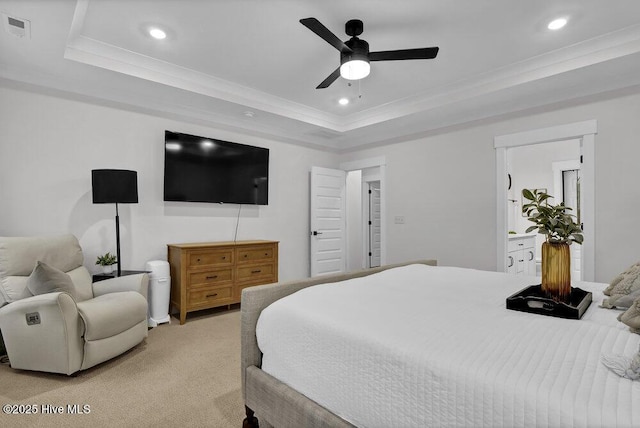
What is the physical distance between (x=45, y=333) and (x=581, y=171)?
4846mm

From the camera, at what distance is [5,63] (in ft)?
9.63

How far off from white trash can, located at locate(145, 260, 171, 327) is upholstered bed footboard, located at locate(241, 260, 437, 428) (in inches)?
86.0

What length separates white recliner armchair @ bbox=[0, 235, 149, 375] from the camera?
223 centimetres

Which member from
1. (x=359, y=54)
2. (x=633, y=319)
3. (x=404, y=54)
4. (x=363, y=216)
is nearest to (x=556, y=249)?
(x=633, y=319)

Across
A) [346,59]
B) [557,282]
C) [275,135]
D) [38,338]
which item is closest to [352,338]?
[557,282]

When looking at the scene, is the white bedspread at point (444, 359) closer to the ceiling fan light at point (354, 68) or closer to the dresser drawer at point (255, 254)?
the ceiling fan light at point (354, 68)

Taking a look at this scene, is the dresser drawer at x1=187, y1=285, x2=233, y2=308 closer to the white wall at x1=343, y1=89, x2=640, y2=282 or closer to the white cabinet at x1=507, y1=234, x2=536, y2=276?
the white wall at x1=343, y1=89, x2=640, y2=282

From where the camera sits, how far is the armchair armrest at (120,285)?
2.93m

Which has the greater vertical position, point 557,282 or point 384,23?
point 384,23

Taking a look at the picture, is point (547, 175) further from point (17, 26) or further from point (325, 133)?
point (17, 26)

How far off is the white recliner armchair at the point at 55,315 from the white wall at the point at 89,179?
1.76ft

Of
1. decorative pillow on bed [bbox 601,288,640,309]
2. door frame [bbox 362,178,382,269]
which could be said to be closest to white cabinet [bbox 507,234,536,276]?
decorative pillow on bed [bbox 601,288,640,309]

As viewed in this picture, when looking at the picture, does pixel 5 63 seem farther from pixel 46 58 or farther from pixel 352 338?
pixel 352 338

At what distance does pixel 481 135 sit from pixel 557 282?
9.78 feet
